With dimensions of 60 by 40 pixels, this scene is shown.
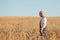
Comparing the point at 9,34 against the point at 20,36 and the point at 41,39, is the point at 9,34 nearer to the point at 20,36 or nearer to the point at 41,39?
the point at 20,36

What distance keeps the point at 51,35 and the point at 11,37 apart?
1367 mm

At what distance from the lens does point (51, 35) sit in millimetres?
8195

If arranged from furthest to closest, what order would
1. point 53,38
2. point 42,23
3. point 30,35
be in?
point 42,23, point 30,35, point 53,38

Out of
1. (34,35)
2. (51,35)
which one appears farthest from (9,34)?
(51,35)

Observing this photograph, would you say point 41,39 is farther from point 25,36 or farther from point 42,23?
point 42,23

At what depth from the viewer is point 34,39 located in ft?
26.6

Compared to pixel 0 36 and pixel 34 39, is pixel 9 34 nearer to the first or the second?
pixel 0 36

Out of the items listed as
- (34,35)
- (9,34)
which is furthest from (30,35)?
(9,34)

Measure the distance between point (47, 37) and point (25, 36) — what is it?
0.75 m

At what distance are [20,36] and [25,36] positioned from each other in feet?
0.61

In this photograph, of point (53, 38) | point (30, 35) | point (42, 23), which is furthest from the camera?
point (42, 23)

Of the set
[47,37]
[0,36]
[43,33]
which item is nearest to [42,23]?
[43,33]

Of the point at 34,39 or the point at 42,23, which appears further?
the point at 42,23

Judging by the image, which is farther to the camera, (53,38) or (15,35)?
(15,35)
